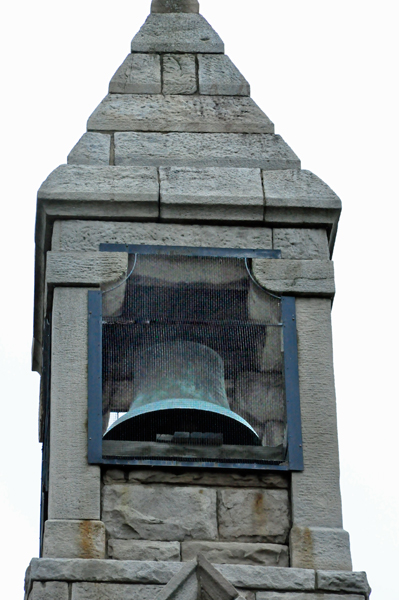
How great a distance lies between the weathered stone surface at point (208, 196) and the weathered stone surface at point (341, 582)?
→ 1993 millimetres

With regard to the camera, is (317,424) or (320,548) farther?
(317,424)

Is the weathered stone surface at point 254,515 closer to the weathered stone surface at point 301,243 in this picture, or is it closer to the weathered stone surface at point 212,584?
the weathered stone surface at point 212,584

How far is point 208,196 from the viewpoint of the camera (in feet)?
30.0

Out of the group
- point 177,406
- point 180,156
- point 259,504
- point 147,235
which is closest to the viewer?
point 259,504

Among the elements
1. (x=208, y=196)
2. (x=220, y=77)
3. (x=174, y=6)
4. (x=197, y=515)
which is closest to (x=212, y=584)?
(x=197, y=515)

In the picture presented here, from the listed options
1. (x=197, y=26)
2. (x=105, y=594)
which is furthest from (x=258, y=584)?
(x=197, y=26)

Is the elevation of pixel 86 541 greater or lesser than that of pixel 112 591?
greater

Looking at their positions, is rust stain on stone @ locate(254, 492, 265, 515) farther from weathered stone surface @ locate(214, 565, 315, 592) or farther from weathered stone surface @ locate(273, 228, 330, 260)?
weathered stone surface @ locate(273, 228, 330, 260)

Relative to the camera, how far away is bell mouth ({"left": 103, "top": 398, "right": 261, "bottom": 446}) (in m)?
8.60

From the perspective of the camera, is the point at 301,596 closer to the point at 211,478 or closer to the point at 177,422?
the point at 211,478

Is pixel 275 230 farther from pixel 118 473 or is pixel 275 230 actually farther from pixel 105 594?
pixel 105 594

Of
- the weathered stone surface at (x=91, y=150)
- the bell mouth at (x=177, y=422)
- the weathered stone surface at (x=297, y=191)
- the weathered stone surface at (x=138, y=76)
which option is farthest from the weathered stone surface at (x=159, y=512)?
the weathered stone surface at (x=138, y=76)

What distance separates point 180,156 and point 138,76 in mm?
724

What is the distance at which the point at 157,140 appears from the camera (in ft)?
31.2
